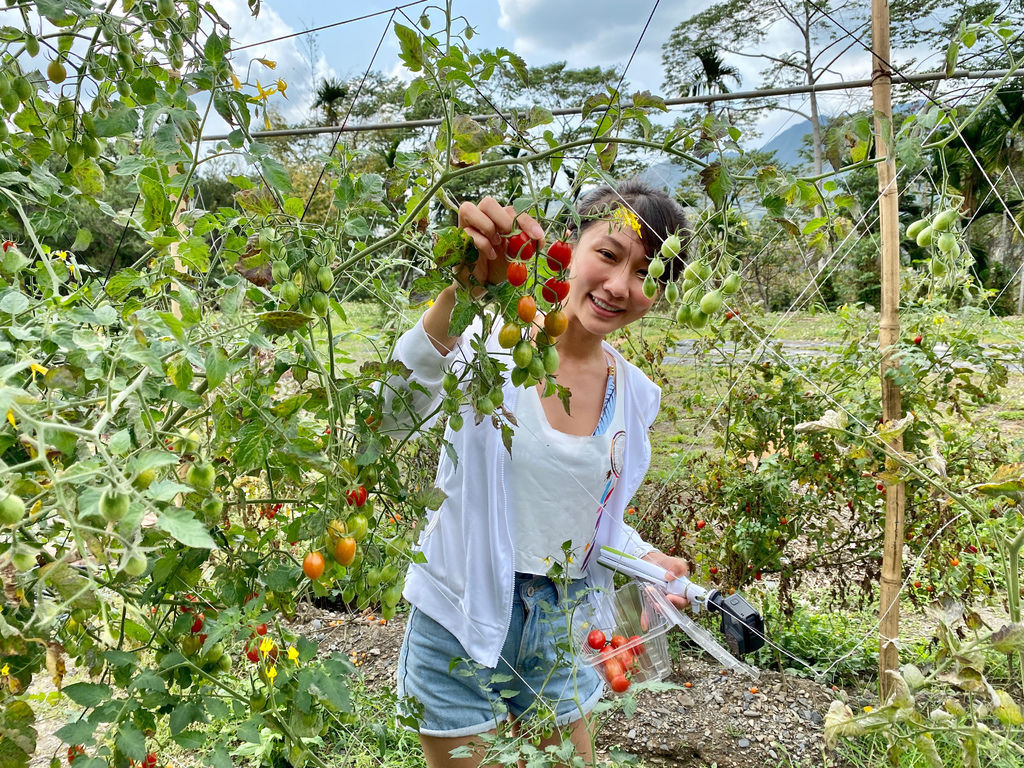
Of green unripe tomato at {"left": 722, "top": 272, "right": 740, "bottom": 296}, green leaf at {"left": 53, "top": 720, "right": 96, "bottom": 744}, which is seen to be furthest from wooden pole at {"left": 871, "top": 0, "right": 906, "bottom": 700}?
green leaf at {"left": 53, "top": 720, "right": 96, "bottom": 744}

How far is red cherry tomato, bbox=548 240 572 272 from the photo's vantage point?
751 mm

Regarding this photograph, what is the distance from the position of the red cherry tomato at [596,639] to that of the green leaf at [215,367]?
95 centimetres

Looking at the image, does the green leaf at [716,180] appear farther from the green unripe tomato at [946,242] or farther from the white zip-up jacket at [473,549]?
the white zip-up jacket at [473,549]

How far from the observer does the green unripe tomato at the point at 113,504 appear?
1.40 ft

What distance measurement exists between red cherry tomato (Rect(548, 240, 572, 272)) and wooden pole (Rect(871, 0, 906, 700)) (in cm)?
88

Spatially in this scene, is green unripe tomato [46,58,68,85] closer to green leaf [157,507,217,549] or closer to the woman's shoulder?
green leaf [157,507,217,549]

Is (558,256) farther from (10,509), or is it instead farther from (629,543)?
(629,543)

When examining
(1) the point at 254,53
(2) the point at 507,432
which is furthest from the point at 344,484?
(1) the point at 254,53

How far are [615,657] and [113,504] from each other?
111 cm

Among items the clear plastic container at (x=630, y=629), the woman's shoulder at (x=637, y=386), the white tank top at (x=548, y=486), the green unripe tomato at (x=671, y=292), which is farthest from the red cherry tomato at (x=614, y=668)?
the green unripe tomato at (x=671, y=292)

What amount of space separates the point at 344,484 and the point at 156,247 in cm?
29

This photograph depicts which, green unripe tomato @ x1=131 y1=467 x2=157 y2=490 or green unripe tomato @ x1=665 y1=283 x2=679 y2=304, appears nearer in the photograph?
green unripe tomato @ x1=131 y1=467 x2=157 y2=490

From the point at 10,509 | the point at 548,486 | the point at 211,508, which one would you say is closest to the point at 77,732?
the point at 211,508

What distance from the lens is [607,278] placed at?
128 centimetres
